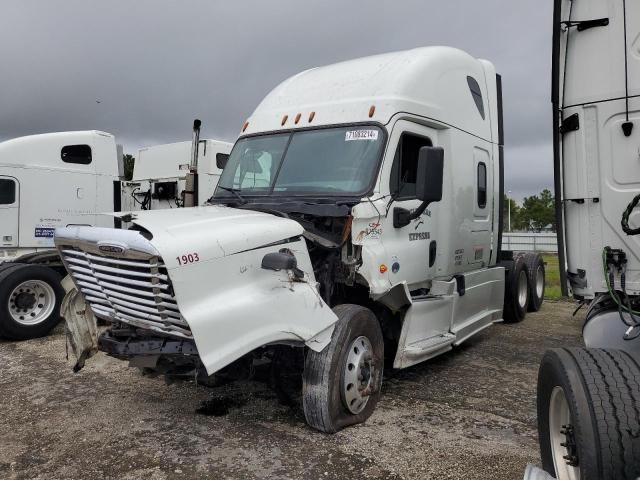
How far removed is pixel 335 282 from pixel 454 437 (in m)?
1.61

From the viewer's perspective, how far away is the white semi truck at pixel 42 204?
8.02 m

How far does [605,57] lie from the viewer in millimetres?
3939

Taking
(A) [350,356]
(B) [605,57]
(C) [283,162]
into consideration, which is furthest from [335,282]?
(B) [605,57]

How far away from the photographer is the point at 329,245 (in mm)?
4617

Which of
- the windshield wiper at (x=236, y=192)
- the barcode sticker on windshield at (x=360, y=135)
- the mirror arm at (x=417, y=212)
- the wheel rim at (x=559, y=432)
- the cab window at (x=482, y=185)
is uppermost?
the barcode sticker on windshield at (x=360, y=135)

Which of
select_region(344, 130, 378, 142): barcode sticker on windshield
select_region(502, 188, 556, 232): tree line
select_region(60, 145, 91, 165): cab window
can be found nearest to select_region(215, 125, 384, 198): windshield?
select_region(344, 130, 378, 142): barcode sticker on windshield

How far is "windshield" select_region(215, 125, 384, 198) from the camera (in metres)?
4.92

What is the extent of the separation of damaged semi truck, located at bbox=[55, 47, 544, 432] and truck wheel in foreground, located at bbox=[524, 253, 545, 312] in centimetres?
280

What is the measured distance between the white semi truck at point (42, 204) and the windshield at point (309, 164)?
10.6ft

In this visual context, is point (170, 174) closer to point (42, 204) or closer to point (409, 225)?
point (42, 204)

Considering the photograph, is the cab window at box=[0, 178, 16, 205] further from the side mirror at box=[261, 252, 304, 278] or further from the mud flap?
the side mirror at box=[261, 252, 304, 278]

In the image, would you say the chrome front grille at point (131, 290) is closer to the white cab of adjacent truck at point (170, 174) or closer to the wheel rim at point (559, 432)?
the wheel rim at point (559, 432)

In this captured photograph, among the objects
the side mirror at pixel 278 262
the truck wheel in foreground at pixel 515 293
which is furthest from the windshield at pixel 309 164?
the truck wheel in foreground at pixel 515 293

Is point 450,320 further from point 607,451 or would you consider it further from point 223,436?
point 607,451
